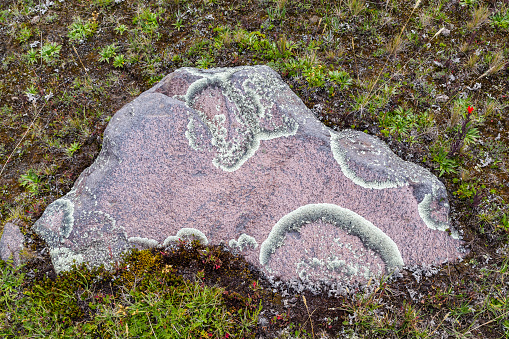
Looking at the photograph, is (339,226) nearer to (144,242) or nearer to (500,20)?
(144,242)

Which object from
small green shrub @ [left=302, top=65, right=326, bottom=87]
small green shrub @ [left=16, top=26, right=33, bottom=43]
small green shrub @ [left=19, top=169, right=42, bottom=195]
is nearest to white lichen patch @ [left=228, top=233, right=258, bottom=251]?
small green shrub @ [left=302, top=65, right=326, bottom=87]

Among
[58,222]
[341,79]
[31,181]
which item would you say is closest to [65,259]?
[58,222]

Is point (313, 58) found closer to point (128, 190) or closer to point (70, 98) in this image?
point (128, 190)

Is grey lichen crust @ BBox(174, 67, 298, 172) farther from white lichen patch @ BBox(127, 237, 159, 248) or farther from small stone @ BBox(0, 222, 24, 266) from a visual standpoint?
small stone @ BBox(0, 222, 24, 266)

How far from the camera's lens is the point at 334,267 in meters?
3.76

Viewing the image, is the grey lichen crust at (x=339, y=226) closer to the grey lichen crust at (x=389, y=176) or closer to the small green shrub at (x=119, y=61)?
the grey lichen crust at (x=389, y=176)

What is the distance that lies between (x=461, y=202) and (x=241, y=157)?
283cm

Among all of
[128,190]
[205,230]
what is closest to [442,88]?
[205,230]

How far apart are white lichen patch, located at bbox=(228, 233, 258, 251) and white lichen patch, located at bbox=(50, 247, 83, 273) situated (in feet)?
5.88

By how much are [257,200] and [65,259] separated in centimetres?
235

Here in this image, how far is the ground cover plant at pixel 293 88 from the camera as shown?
3.66m

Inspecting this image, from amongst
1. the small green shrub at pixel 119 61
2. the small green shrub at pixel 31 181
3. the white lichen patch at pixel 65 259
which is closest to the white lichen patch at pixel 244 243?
the white lichen patch at pixel 65 259

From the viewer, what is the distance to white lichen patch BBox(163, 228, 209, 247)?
3924mm

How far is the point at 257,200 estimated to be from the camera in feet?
13.0
